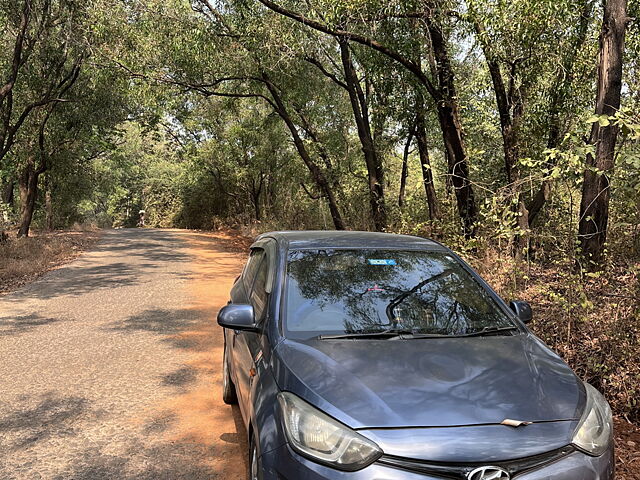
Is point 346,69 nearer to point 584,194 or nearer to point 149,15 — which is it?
point 149,15

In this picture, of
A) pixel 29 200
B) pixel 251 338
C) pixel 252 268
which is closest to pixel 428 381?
pixel 251 338

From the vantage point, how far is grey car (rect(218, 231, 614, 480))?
2318 mm

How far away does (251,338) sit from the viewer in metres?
3.68

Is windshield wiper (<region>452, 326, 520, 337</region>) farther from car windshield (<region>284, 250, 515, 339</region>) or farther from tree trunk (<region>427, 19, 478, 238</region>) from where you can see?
tree trunk (<region>427, 19, 478, 238</region>)

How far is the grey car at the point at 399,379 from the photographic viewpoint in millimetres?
2318

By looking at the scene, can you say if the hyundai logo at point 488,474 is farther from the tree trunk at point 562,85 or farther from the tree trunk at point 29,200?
the tree trunk at point 29,200

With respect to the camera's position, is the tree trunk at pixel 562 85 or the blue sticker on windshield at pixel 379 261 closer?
the blue sticker on windshield at pixel 379 261

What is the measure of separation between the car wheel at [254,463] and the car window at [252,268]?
65.3 inches

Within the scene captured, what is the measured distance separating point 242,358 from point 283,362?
1.15 meters

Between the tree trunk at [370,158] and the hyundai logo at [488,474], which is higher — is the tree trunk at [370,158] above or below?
above

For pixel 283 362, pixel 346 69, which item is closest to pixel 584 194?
pixel 283 362

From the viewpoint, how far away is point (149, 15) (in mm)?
13227

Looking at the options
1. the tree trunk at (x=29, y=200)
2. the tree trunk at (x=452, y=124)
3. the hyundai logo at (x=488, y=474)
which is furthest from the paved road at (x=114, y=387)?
the tree trunk at (x=29, y=200)

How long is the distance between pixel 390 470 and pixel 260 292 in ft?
6.43
